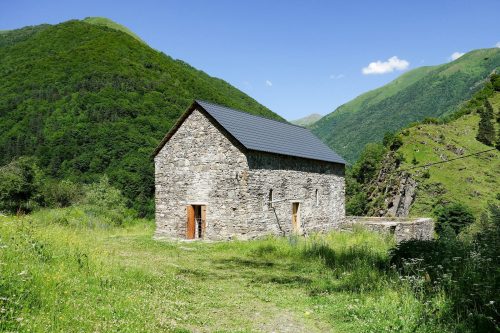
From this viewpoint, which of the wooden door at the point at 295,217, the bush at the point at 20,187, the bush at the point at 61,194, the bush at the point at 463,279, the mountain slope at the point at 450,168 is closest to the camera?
the bush at the point at 463,279

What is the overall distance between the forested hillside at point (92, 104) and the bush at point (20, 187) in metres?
12.2

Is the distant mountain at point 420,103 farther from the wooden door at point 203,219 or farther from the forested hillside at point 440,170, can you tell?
the wooden door at point 203,219

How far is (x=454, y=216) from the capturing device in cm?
3425

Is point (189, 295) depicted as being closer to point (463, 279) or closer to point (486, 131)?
point (463, 279)

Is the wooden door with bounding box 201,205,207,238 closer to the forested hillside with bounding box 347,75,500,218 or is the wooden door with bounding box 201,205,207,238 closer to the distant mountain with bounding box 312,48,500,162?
the forested hillside with bounding box 347,75,500,218

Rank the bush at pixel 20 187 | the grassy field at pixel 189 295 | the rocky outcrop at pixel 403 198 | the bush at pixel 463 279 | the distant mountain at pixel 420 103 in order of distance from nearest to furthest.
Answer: the grassy field at pixel 189 295 → the bush at pixel 463 279 → the bush at pixel 20 187 → the rocky outcrop at pixel 403 198 → the distant mountain at pixel 420 103

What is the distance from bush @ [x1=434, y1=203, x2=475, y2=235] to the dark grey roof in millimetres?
13249

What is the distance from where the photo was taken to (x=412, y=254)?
1033cm

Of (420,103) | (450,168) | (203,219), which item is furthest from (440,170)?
(420,103)

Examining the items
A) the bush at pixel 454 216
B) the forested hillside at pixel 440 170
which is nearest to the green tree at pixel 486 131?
the forested hillside at pixel 440 170

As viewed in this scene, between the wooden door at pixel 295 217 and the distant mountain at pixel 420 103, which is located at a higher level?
the distant mountain at pixel 420 103

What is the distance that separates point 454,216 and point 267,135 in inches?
839

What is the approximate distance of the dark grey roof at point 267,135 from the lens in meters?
20.1

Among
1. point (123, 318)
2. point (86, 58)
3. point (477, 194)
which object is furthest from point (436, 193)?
point (86, 58)
